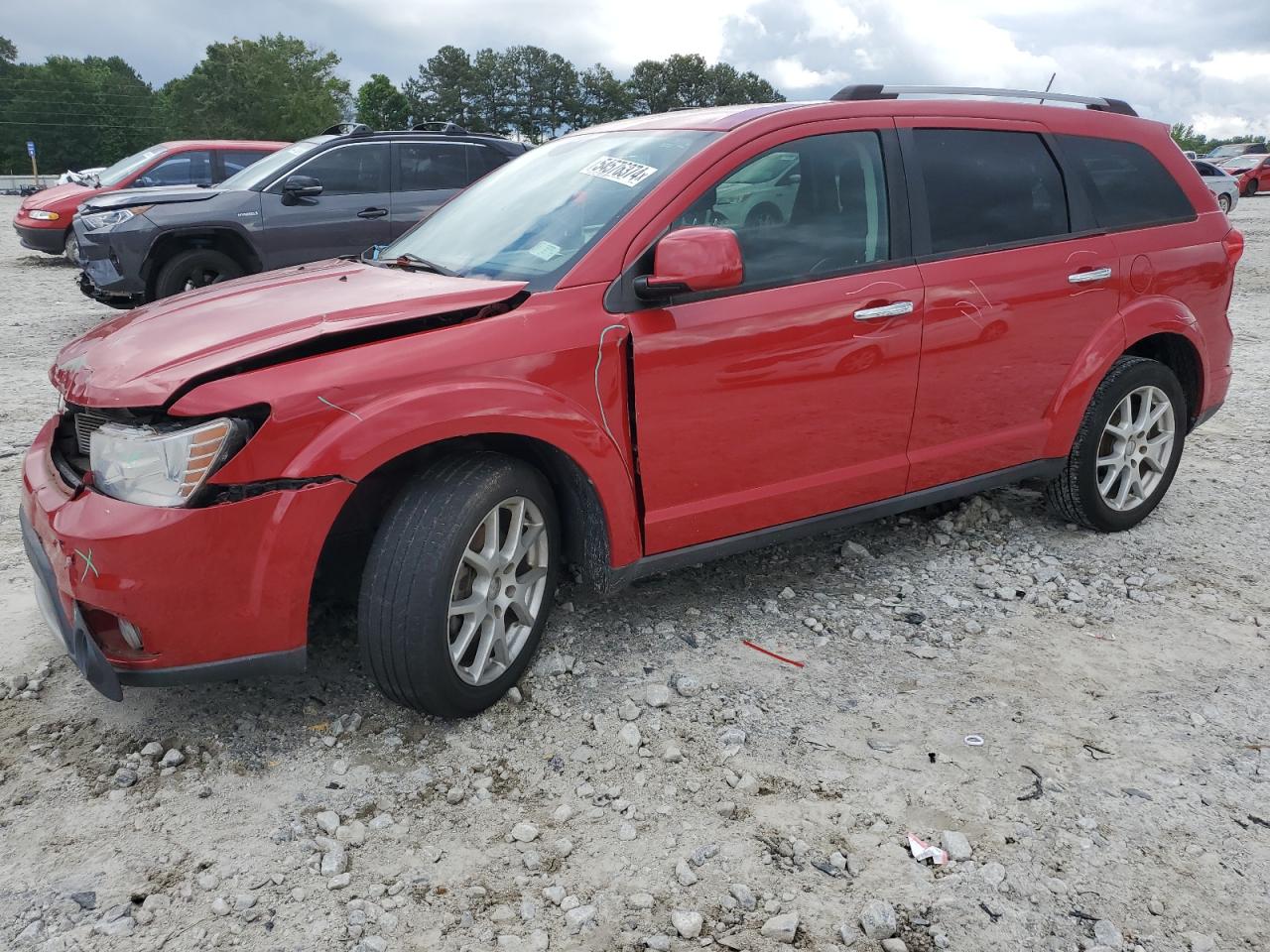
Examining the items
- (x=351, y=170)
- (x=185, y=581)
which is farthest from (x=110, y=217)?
(x=185, y=581)

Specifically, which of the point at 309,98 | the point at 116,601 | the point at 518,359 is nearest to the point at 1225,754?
the point at 518,359

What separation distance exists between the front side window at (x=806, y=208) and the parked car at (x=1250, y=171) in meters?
33.8

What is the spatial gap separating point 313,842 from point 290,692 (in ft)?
2.40

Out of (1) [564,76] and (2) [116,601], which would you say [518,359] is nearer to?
(2) [116,601]

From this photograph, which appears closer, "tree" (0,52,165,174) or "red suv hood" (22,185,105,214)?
"red suv hood" (22,185,105,214)

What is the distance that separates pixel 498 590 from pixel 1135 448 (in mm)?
3047

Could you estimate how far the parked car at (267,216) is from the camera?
870cm

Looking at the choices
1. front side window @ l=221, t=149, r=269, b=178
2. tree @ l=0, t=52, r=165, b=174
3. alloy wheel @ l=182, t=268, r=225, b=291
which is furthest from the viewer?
tree @ l=0, t=52, r=165, b=174

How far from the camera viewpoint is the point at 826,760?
290 centimetres

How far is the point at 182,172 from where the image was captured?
1284cm

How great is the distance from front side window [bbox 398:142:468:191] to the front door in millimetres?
6699

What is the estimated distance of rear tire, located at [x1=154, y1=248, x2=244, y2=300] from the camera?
28.7 ft

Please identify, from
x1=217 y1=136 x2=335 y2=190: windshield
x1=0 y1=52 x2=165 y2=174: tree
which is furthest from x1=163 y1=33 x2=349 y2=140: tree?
x1=217 y1=136 x2=335 y2=190: windshield

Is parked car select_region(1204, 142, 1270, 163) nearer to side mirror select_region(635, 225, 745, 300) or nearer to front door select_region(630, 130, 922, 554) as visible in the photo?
front door select_region(630, 130, 922, 554)
